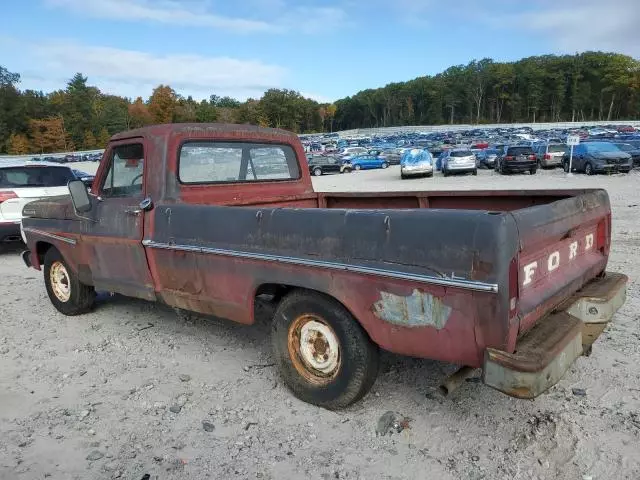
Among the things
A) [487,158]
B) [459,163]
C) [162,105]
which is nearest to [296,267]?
[459,163]

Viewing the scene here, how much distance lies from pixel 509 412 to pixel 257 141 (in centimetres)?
328

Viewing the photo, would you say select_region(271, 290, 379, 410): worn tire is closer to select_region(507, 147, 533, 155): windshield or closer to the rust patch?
the rust patch

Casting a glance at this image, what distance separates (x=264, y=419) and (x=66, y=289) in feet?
11.1

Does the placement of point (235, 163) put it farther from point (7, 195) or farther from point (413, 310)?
point (7, 195)

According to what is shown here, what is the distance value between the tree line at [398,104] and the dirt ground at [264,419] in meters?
105

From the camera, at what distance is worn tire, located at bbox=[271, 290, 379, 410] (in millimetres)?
3123

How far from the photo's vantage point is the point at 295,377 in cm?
354

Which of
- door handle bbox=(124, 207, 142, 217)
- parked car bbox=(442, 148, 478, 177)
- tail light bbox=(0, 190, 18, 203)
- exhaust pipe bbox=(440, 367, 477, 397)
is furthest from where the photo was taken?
parked car bbox=(442, 148, 478, 177)

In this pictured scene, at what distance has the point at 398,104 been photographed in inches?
5778

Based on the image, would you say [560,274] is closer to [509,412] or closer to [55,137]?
[509,412]

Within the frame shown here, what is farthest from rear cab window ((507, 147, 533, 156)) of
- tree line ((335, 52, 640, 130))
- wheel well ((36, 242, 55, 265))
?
tree line ((335, 52, 640, 130))

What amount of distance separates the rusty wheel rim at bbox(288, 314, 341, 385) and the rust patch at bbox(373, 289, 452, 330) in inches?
20.4

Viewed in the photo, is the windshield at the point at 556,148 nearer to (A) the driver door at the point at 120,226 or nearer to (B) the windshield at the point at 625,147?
(B) the windshield at the point at 625,147

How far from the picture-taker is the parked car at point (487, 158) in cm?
3112
